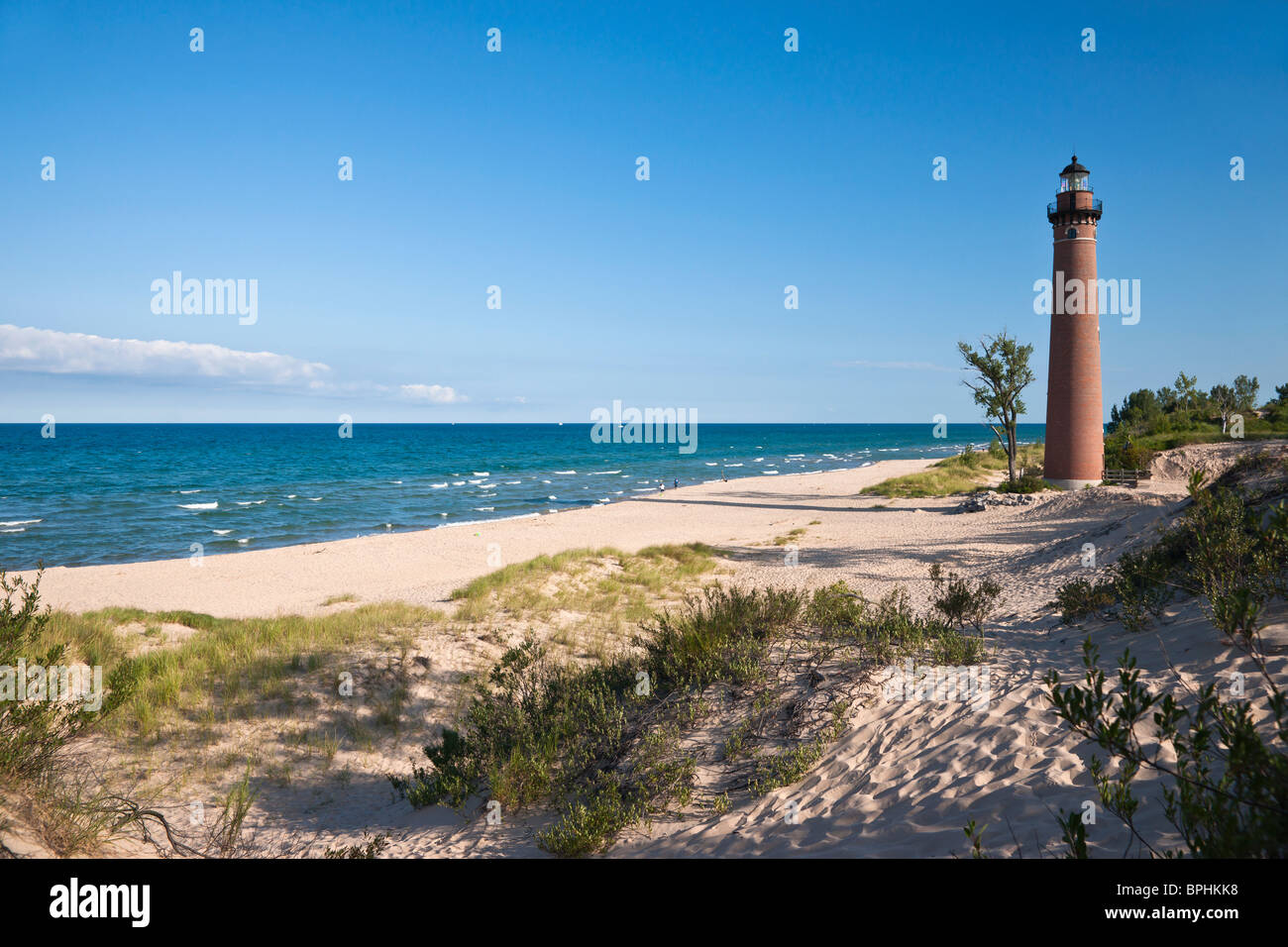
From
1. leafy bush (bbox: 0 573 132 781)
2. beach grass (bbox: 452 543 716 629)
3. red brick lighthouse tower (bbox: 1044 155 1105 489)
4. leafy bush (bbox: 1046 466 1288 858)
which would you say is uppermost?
red brick lighthouse tower (bbox: 1044 155 1105 489)

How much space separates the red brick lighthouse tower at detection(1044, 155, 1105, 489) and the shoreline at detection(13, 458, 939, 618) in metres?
9.47

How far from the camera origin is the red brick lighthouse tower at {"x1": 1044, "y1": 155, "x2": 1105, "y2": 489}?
27359 mm

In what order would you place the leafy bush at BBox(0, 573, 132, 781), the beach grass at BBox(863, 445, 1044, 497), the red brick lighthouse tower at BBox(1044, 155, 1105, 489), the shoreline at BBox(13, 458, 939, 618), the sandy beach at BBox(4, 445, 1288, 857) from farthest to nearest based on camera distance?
the beach grass at BBox(863, 445, 1044, 497) < the red brick lighthouse tower at BBox(1044, 155, 1105, 489) < the shoreline at BBox(13, 458, 939, 618) < the leafy bush at BBox(0, 573, 132, 781) < the sandy beach at BBox(4, 445, 1288, 857)

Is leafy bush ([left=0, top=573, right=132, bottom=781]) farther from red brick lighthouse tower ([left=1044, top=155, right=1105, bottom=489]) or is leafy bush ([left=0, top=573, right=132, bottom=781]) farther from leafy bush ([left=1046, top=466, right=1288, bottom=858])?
red brick lighthouse tower ([left=1044, top=155, right=1105, bottom=489])

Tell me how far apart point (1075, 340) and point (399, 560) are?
28083mm

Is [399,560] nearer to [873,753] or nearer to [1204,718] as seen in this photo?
[873,753]

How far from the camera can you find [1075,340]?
27.5m

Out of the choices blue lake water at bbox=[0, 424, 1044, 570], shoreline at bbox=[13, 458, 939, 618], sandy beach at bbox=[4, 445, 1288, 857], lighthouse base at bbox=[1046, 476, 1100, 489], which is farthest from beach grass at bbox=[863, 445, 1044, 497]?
sandy beach at bbox=[4, 445, 1288, 857]

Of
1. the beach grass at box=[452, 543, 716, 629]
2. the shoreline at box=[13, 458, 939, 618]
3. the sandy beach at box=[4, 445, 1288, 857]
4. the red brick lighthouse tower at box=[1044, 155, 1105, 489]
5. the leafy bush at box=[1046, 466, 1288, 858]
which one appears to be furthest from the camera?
the red brick lighthouse tower at box=[1044, 155, 1105, 489]

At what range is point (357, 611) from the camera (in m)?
12.9

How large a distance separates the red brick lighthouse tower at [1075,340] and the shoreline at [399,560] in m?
9.47

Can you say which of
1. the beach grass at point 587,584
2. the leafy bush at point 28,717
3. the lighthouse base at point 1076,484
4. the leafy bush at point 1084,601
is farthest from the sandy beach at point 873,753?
the lighthouse base at point 1076,484
